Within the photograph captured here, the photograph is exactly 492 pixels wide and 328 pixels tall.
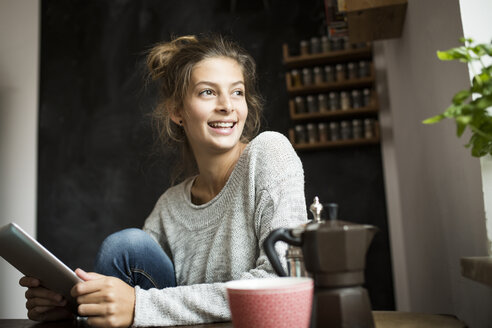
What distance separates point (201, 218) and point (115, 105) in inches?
102

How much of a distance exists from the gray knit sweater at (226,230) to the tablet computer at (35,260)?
155 millimetres

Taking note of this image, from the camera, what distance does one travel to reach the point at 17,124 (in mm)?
3416

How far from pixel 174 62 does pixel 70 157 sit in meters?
2.48

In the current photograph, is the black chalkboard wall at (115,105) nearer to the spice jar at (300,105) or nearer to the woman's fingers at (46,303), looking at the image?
the spice jar at (300,105)

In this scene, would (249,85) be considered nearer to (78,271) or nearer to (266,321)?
(78,271)

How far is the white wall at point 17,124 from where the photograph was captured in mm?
3113

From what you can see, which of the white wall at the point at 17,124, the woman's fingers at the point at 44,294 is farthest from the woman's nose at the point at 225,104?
the white wall at the point at 17,124

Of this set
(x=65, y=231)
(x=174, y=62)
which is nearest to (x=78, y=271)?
(x=174, y=62)

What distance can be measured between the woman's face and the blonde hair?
1.8 inches

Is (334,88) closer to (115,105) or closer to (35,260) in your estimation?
(115,105)

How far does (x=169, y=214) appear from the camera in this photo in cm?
144

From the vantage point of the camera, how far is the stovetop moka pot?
562mm

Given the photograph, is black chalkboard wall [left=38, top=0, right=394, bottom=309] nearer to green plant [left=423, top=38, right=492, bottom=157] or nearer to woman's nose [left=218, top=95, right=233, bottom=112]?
woman's nose [left=218, top=95, right=233, bottom=112]

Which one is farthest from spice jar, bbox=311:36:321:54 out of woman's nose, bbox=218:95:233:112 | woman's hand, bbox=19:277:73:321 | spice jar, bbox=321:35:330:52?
woman's hand, bbox=19:277:73:321
